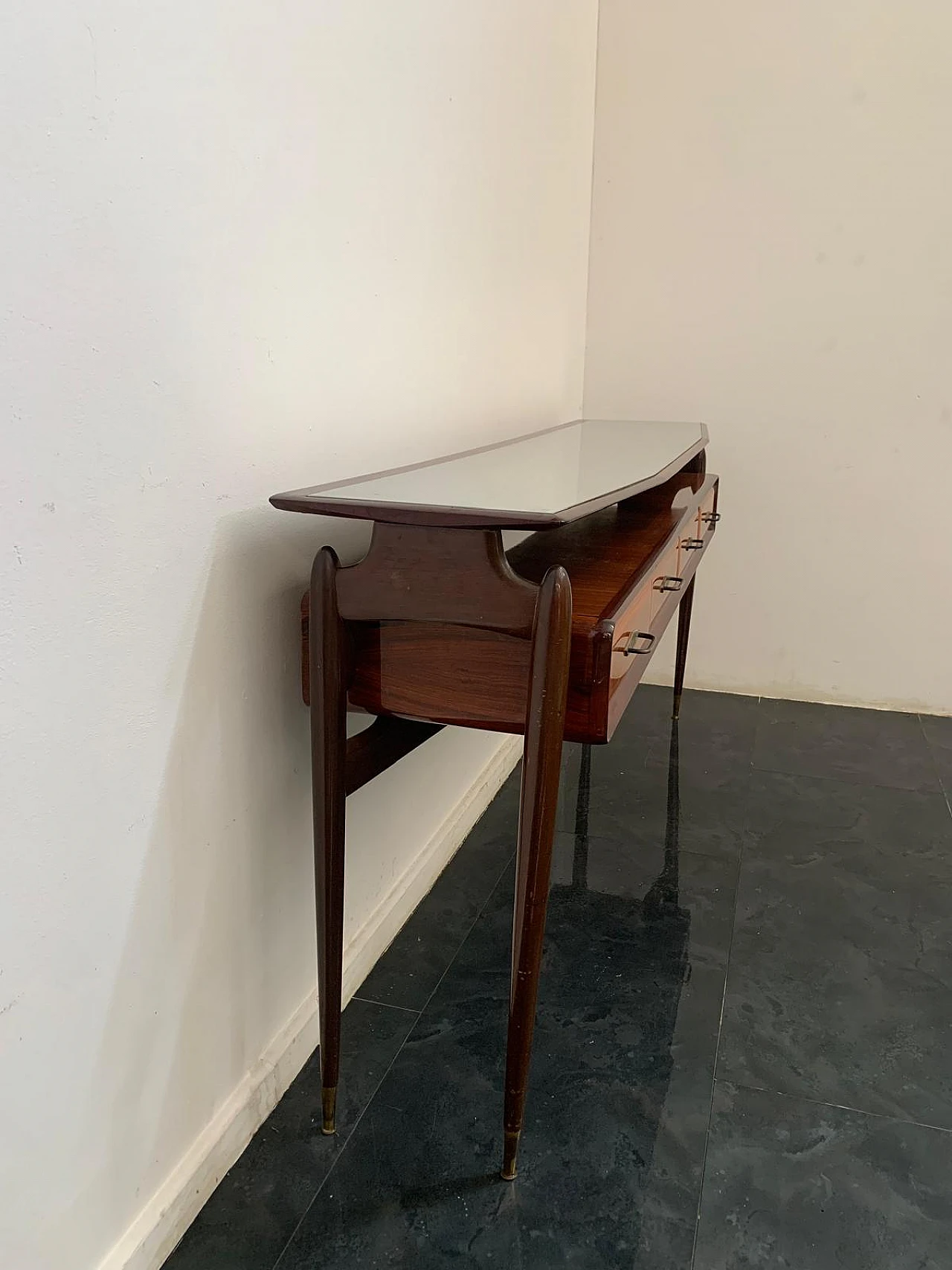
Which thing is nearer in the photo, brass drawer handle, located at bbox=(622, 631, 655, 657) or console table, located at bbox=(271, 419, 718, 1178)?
console table, located at bbox=(271, 419, 718, 1178)

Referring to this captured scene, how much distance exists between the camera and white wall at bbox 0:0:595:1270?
0.93 meters

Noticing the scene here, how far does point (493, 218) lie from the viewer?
2.15 metres

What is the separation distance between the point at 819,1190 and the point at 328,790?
0.88 meters

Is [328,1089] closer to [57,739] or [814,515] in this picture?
[57,739]

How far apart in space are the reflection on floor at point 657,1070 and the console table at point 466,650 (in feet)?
0.38

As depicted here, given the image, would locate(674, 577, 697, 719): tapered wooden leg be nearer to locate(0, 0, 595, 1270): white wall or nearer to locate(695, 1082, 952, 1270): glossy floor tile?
locate(0, 0, 595, 1270): white wall

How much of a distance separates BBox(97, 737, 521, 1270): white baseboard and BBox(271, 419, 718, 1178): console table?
10 centimetres

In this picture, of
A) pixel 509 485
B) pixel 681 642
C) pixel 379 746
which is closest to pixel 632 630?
pixel 509 485

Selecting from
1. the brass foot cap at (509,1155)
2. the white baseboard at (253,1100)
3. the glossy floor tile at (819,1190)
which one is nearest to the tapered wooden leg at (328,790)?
the white baseboard at (253,1100)

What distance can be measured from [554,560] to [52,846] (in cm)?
103

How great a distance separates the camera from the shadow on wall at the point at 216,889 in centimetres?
114

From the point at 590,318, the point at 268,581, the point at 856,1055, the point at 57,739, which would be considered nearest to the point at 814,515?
the point at 590,318

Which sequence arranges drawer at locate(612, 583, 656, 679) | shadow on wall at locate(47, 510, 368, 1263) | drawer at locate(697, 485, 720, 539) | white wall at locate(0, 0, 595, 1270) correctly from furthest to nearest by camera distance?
drawer at locate(697, 485, 720, 539) < drawer at locate(612, 583, 656, 679) < shadow on wall at locate(47, 510, 368, 1263) < white wall at locate(0, 0, 595, 1270)

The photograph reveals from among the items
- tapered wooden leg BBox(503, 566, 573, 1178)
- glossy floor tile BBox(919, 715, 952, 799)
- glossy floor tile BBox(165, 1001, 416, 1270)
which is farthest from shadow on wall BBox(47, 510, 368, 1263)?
glossy floor tile BBox(919, 715, 952, 799)
